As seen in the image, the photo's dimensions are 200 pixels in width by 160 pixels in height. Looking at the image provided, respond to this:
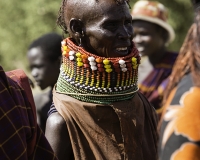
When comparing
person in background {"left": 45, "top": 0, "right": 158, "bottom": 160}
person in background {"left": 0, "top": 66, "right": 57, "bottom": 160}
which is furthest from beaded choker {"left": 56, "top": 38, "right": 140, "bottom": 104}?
person in background {"left": 0, "top": 66, "right": 57, "bottom": 160}

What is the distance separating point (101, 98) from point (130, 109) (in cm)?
21

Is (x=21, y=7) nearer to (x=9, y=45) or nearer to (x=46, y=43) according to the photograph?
(x=9, y=45)

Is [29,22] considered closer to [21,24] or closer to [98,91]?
[21,24]

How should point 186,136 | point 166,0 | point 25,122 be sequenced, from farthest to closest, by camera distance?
1. point 166,0
2. point 25,122
3. point 186,136

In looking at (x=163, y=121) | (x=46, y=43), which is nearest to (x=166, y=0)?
(x=46, y=43)

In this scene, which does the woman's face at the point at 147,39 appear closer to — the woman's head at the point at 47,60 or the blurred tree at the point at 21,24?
the woman's head at the point at 47,60

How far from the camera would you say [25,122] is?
3.14 meters

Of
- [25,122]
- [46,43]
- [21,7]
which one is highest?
[25,122]

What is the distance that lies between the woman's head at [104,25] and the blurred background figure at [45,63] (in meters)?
2.18

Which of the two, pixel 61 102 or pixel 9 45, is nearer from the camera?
pixel 61 102

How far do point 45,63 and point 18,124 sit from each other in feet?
9.65

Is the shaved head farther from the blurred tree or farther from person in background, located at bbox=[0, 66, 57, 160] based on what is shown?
the blurred tree

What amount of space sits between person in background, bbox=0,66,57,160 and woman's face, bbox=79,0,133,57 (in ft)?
2.02

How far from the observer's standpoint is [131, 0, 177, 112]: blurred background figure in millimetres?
7098
